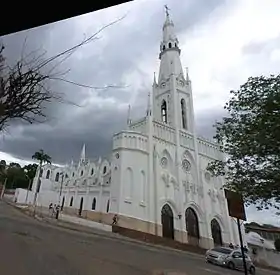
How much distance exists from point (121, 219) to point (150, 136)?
11.5 m

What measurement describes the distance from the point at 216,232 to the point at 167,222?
8743 millimetres

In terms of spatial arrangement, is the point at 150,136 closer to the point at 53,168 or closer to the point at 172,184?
the point at 172,184

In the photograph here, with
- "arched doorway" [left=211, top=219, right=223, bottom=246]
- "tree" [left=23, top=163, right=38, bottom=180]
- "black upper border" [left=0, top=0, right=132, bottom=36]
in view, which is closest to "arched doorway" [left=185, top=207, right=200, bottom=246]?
"arched doorway" [left=211, top=219, right=223, bottom=246]

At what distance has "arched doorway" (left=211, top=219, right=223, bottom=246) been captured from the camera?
1623 inches

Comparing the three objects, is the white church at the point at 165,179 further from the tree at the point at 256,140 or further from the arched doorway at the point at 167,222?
the tree at the point at 256,140

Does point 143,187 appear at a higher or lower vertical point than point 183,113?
lower

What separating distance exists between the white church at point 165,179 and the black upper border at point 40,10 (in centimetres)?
3234

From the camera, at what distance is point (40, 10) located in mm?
2254

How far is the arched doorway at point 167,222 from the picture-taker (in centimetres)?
3667

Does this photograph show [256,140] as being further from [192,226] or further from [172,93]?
[172,93]

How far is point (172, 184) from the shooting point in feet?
130

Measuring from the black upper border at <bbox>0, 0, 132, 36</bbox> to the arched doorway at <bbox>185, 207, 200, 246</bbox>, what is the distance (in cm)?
3848

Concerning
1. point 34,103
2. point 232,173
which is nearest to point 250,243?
point 232,173

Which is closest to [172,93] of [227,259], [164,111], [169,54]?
[164,111]
